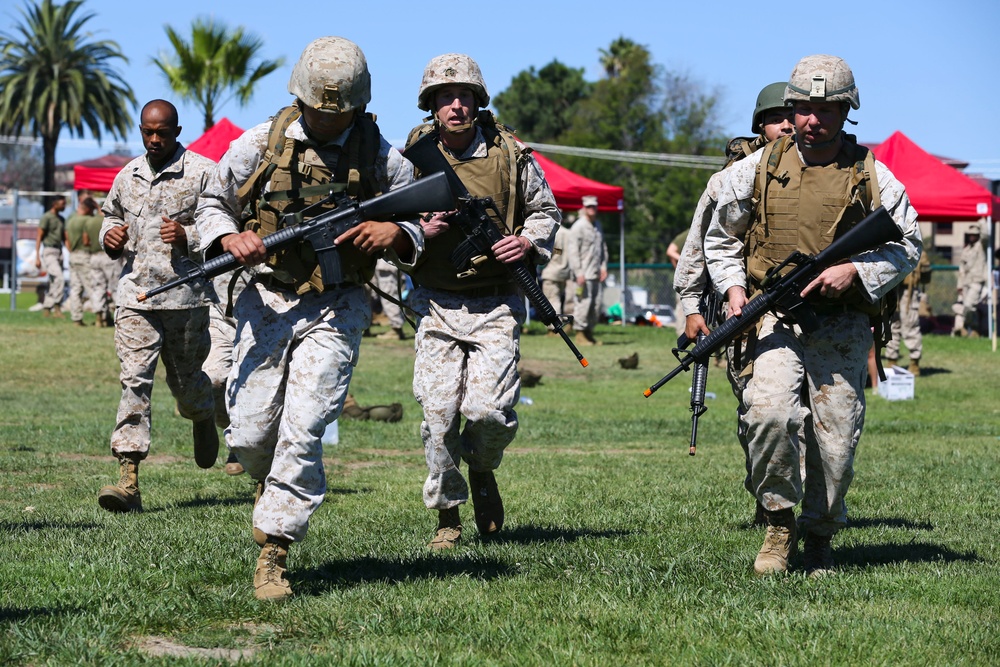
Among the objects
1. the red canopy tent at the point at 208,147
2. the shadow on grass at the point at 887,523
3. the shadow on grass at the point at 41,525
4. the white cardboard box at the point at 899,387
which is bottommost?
the white cardboard box at the point at 899,387

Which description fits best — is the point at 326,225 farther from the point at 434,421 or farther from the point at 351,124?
the point at 434,421

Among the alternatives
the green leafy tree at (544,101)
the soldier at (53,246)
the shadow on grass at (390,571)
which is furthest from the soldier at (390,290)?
the green leafy tree at (544,101)

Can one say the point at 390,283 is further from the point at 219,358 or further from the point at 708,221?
the point at 708,221

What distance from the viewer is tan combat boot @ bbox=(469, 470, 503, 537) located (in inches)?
274

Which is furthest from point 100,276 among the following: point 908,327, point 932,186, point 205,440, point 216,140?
point 205,440

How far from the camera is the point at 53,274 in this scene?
27.0 metres

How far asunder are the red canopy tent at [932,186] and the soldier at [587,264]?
5156 mm

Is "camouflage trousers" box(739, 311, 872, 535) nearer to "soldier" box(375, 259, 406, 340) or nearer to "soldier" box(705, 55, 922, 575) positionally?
"soldier" box(705, 55, 922, 575)

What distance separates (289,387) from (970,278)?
25130 millimetres

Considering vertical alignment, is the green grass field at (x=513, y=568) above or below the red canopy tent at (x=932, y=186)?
below

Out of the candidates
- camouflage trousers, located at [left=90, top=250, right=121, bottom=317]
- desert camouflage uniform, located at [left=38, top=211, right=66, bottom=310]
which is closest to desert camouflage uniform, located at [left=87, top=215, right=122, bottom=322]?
camouflage trousers, located at [left=90, top=250, right=121, bottom=317]

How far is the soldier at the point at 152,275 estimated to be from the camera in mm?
8070

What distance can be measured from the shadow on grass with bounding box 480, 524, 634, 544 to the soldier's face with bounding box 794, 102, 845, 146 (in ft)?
7.69

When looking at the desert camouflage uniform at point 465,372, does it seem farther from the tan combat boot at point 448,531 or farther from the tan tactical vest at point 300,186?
the tan tactical vest at point 300,186
